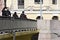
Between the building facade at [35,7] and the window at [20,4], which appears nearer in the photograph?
the building facade at [35,7]

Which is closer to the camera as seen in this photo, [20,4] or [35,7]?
[35,7]

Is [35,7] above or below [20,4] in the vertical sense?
below

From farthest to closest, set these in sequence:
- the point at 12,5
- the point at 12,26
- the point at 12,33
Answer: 1. the point at 12,5
2. the point at 12,26
3. the point at 12,33

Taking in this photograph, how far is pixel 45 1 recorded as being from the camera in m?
66.2

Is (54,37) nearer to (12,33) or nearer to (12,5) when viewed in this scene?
(12,33)

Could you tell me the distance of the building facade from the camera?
209ft

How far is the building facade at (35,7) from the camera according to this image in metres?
63.8

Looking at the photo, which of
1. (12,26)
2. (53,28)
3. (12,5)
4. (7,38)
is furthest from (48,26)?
(12,5)

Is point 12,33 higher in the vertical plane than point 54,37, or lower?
higher

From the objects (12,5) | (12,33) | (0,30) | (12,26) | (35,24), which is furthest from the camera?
(12,5)

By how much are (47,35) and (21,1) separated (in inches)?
1454

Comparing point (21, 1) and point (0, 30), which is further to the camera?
point (21, 1)

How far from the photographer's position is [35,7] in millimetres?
65062

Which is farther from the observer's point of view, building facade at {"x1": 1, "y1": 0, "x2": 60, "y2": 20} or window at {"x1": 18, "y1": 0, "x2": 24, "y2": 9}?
window at {"x1": 18, "y1": 0, "x2": 24, "y2": 9}
